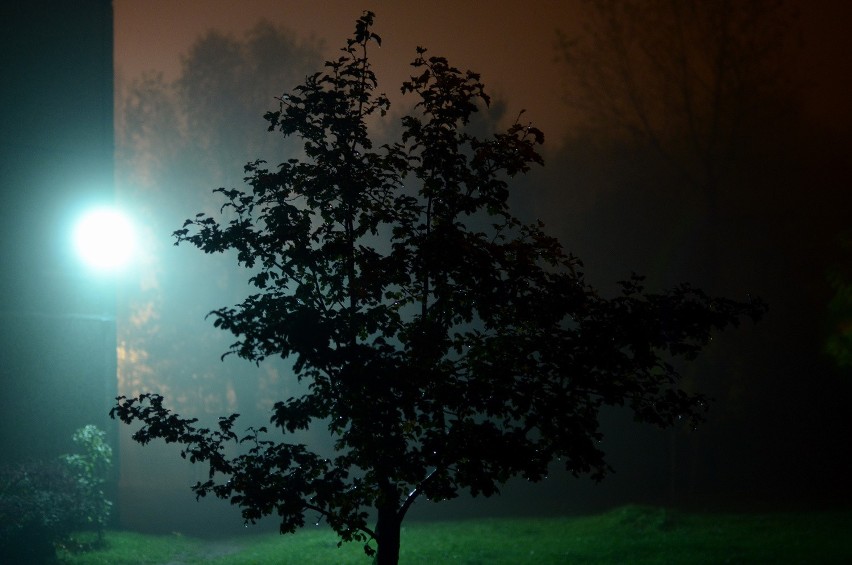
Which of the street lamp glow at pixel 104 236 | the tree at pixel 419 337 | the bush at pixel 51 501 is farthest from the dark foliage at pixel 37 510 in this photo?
the tree at pixel 419 337

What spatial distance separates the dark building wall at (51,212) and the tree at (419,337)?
13465mm

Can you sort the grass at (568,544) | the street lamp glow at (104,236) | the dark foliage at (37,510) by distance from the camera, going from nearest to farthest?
the dark foliage at (37,510) < the grass at (568,544) < the street lamp glow at (104,236)

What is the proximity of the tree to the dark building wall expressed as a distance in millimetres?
13465

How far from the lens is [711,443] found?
27000 mm

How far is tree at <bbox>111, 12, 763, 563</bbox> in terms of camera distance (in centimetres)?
666

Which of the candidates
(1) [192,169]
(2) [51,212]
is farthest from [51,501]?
(1) [192,169]

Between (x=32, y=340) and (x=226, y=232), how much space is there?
14140 millimetres

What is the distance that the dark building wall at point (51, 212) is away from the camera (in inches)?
752

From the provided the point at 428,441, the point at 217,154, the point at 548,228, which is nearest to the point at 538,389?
the point at 428,441

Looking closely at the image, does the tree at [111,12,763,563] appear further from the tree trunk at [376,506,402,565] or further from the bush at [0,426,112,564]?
the bush at [0,426,112,564]

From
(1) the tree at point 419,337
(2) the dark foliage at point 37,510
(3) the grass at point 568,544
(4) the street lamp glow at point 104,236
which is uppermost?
(4) the street lamp glow at point 104,236

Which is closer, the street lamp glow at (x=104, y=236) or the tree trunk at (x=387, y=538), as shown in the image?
the tree trunk at (x=387, y=538)

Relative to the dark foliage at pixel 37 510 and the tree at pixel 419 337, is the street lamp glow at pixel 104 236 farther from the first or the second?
the tree at pixel 419 337

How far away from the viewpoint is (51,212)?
19938 millimetres
